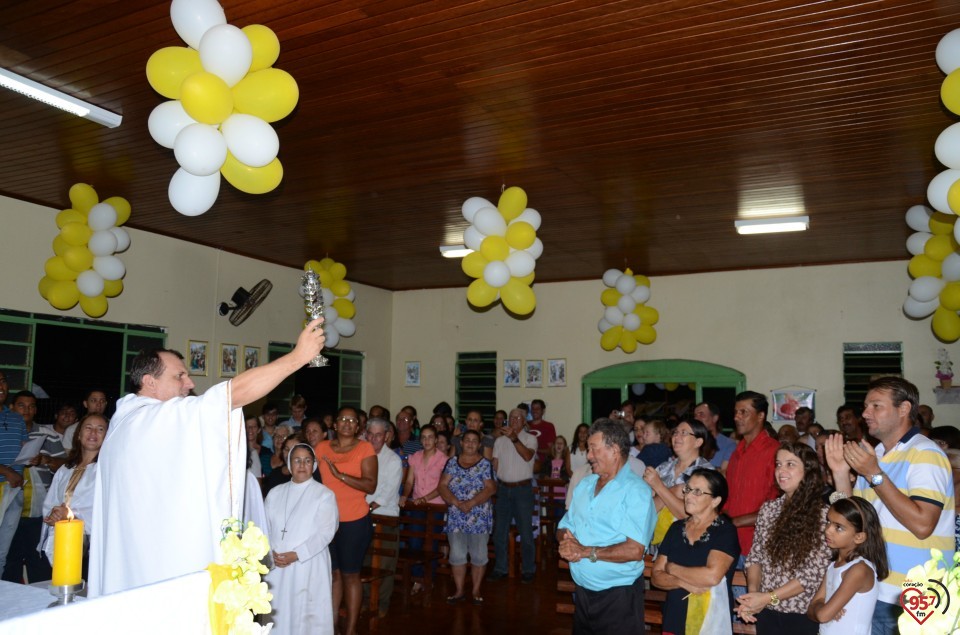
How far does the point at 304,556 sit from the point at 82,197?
13.3 ft

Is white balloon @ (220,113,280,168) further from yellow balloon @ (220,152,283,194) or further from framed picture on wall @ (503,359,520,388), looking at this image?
framed picture on wall @ (503,359,520,388)

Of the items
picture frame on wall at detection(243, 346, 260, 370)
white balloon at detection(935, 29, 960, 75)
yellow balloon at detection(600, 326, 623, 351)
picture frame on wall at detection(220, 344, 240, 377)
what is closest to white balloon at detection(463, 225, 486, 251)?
white balloon at detection(935, 29, 960, 75)

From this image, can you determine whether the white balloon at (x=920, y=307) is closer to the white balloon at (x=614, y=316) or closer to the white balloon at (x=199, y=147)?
the white balloon at (x=614, y=316)

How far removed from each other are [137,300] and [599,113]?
5.89 meters

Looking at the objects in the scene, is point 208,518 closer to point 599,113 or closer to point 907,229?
point 599,113

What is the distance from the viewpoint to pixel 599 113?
5.45m

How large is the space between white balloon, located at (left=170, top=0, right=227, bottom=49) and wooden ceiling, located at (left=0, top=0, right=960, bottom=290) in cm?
33

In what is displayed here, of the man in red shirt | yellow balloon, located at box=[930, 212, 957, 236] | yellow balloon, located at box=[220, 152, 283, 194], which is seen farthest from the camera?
yellow balloon, located at box=[930, 212, 957, 236]

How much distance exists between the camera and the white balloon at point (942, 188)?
4.34 m

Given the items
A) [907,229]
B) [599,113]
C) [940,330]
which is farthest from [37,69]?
[907,229]

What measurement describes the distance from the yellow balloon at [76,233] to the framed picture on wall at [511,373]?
6.66 meters

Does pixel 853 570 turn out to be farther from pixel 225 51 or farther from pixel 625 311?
pixel 625 311

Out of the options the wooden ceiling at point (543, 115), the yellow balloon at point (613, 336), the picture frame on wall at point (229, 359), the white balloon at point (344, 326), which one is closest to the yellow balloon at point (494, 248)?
the wooden ceiling at point (543, 115)

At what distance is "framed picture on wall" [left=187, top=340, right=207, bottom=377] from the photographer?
9.53m
